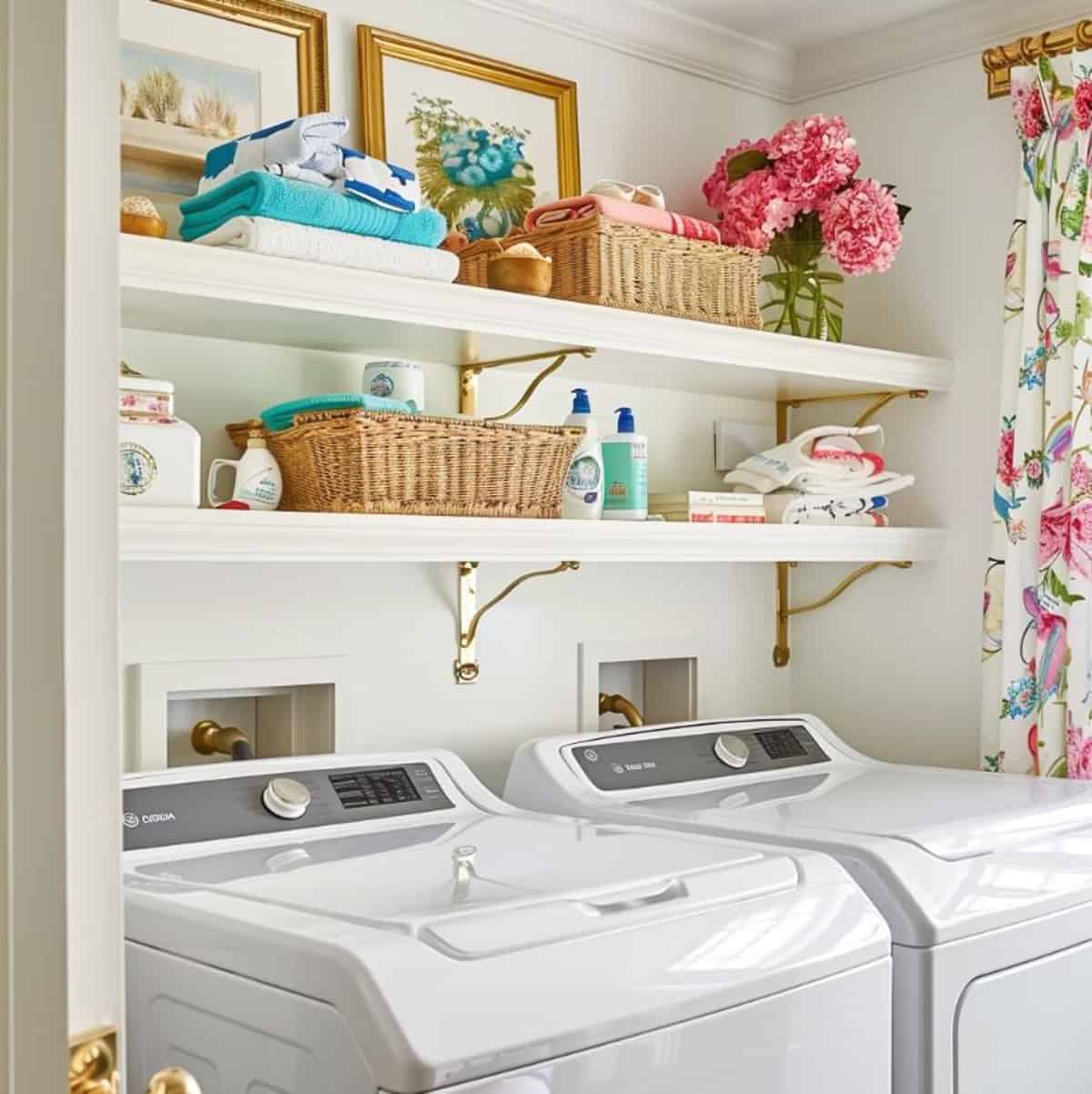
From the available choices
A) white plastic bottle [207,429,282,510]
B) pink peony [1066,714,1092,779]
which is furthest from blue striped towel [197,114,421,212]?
pink peony [1066,714,1092,779]

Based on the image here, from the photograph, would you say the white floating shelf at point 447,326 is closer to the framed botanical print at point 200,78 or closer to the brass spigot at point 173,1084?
the framed botanical print at point 200,78

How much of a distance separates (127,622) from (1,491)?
4.73 feet

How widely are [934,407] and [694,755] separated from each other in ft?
3.02

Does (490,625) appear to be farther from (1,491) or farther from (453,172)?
(1,491)

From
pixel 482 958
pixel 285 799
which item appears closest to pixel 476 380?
pixel 285 799

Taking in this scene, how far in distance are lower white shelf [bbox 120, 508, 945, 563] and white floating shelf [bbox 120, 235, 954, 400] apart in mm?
278

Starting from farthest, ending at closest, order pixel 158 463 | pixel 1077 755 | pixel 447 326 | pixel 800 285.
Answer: pixel 800 285 < pixel 1077 755 < pixel 447 326 < pixel 158 463

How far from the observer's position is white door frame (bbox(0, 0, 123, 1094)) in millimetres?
709

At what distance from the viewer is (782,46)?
3023mm

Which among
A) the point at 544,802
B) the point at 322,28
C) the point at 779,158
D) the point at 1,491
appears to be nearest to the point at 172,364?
the point at 322,28

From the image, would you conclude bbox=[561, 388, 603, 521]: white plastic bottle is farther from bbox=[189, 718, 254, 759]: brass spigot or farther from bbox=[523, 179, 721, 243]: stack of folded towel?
bbox=[189, 718, 254, 759]: brass spigot

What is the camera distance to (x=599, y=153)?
2.76 metres

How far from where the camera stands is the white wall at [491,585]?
2.20m

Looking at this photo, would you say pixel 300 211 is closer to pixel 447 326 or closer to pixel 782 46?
pixel 447 326
